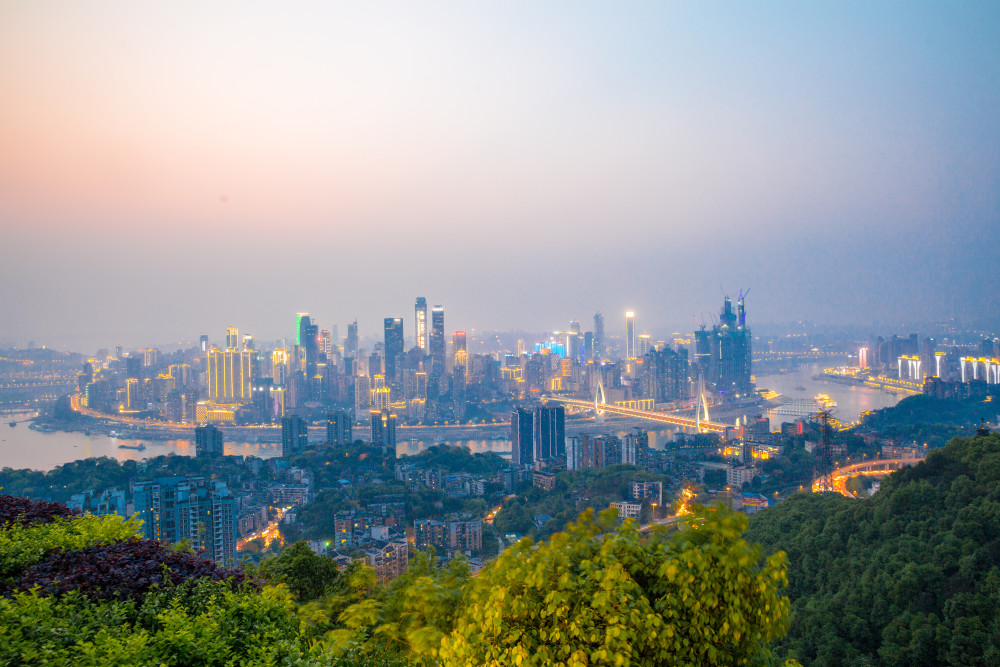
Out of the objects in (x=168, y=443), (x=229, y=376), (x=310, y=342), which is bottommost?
(x=168, y=443)

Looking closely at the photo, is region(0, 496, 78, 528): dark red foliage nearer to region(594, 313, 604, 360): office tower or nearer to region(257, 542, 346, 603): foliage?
region(257, 542, 346, 603): foliage

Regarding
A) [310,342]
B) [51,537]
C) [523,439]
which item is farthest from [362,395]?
[51,537]

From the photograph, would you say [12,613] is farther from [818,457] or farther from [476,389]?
[476,389]

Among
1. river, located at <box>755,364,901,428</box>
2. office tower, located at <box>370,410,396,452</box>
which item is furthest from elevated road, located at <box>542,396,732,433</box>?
office tower, located at <box>370,410,396,452</box>

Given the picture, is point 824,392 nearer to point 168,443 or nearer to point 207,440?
point 207,440

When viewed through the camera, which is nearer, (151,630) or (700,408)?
(151,630)

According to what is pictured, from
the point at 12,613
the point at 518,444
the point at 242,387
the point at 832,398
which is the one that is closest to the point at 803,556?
the point at 12,613

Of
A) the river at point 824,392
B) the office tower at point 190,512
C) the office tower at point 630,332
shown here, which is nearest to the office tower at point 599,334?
the office tower at point 630,332
